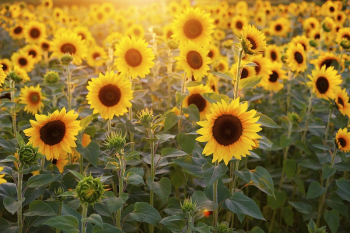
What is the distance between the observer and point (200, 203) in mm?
2139

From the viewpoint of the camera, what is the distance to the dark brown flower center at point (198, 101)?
9.86 feet

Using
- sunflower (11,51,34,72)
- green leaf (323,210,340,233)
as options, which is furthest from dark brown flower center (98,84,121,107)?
sunflower (11,51,34,72)

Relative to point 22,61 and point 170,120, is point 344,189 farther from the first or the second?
point 22,61

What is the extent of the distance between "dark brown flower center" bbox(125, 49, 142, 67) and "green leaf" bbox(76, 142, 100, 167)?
36.3 inches

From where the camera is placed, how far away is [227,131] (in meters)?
2.07

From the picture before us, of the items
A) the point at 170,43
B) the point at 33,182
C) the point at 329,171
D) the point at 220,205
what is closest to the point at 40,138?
the point at 33,182

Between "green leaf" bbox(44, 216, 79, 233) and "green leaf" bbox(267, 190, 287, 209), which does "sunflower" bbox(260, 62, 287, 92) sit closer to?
"green leaf" bbox(267, 190, 287, 209)

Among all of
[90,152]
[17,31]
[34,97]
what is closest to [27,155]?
[90,152]

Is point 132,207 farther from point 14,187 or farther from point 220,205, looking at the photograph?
point 14,187

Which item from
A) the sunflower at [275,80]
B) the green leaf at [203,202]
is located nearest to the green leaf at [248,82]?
the green leaf at [203,202]

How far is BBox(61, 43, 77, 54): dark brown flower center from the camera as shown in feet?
13.1

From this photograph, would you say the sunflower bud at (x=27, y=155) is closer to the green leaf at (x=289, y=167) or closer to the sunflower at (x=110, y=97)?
the sunflower at (x=110, y=97)

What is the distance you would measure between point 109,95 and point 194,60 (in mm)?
819

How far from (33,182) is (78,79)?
1387mm
